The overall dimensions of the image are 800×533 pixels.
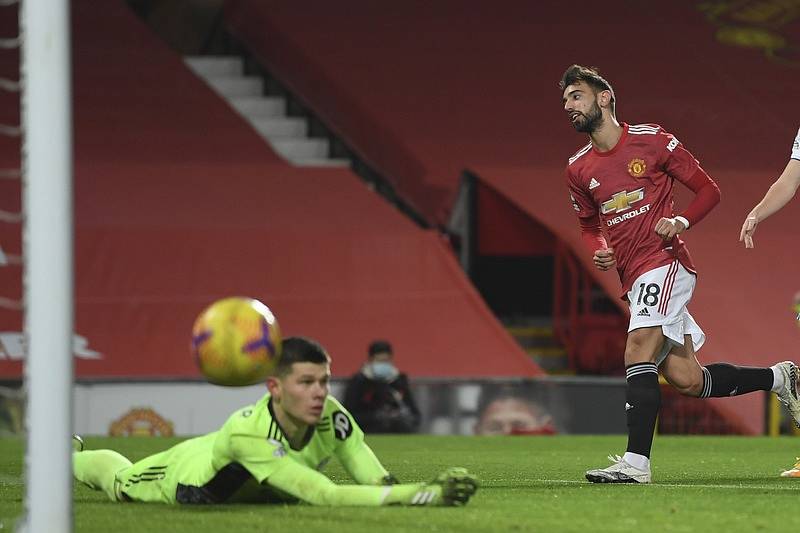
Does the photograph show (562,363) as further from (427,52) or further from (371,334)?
(427,52)

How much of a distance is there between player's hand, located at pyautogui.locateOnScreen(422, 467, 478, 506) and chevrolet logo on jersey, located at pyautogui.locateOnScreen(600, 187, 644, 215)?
7.35ft

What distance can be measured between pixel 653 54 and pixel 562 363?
13.6 ft

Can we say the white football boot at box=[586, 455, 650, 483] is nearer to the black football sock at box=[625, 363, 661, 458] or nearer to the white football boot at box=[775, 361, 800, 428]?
the black football sock at box=[625, 363, 661, 458]

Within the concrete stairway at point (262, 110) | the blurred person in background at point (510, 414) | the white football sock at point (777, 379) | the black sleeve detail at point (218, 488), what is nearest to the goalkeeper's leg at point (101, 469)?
the black sleeve detail at point (218, 488)

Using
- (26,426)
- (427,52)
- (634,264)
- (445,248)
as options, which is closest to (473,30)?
(427,52)

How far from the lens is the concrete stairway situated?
1720 cm

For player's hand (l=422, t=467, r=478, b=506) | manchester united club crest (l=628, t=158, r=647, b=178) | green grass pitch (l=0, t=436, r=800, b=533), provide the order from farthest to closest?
1. manchester united club crest (l=628, t=158, r=647, b=178)
2. player's hand (l=422, t=467, r=478, b=506)
3. green grass pitch (l=0, t=436, r=800, b=533)

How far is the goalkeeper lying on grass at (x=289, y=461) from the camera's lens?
4.55 m

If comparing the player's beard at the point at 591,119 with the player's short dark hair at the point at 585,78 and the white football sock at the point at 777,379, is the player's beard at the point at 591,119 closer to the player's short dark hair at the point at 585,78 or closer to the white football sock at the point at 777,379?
the player's short dark hair at the point at 585,78

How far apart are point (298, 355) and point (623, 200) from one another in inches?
89.7

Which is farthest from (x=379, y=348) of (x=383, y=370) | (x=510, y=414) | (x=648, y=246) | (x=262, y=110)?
(x=648, y=246)

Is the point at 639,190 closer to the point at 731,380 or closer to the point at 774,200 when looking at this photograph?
the point at 774,200

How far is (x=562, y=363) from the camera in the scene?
49.1 ft

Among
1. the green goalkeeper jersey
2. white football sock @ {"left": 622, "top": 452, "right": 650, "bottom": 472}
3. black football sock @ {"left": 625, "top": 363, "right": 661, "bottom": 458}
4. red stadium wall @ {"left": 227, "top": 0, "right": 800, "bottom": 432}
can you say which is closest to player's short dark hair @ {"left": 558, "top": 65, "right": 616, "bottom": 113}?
black football sock @ {"left": 625, "top": 363, "right": 661, "bottom": 458}
